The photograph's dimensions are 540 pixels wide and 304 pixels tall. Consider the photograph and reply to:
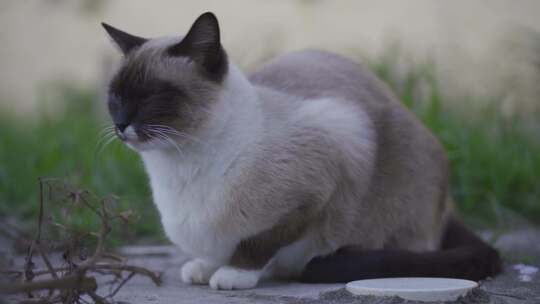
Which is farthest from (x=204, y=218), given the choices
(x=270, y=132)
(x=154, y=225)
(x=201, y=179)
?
(x=154, y=225)

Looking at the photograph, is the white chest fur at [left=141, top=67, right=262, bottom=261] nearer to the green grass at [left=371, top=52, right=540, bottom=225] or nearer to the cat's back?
the cat's back

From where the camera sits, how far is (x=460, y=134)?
410 centimetres

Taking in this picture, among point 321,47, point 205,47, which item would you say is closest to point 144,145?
point 205,47

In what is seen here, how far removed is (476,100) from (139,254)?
2.58 m

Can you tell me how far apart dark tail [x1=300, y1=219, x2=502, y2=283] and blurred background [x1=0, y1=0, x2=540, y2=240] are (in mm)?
1081

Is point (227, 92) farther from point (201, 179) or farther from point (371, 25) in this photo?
point (371, 25)

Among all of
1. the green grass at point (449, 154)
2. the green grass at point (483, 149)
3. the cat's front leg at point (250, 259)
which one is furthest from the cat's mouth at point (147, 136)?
the green grass at point (483, 149)

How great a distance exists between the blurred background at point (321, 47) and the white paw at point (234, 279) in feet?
2.71

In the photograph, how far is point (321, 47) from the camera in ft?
18.2

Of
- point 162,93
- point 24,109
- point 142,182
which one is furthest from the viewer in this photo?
point 24,109

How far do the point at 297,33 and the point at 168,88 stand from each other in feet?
13.0

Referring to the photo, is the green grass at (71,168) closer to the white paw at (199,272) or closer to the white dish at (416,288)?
the white paw at (199,272)

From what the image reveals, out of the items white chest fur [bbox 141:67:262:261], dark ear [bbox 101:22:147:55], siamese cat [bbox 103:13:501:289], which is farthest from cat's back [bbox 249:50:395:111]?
dark ear [bbox 101:22:147:55]

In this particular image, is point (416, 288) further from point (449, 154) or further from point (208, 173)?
point (449, 154)
